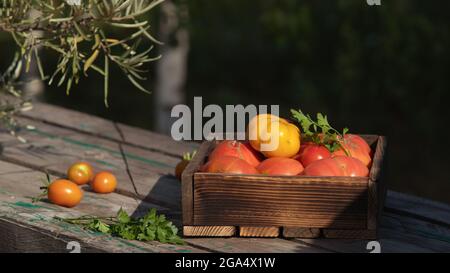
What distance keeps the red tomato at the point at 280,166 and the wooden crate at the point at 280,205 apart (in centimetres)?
8

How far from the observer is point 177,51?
6871mm

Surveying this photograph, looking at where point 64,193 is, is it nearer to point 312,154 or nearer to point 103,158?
point 103,158

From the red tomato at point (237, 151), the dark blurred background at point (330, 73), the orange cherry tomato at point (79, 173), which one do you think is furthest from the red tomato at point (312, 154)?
the dark blurred background at point (330, 73)

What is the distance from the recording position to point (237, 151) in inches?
121

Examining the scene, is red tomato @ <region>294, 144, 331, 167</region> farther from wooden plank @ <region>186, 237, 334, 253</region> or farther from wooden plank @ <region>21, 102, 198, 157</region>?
wooden plank @ <region>21, 102, 198, 157</region>

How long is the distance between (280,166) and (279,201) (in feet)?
0.39

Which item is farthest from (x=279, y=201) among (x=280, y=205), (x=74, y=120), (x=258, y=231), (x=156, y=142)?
(x=74, y=120)

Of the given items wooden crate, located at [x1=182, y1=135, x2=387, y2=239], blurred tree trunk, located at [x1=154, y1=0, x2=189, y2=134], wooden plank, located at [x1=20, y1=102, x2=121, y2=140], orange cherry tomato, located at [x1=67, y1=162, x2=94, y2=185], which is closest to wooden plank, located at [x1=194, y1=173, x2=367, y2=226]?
wooden crate, located at [x1=182, y1=135, x2=387, y2=239]

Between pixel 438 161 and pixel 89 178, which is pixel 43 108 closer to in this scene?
pixel 89 178

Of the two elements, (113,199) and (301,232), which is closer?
(301,232)

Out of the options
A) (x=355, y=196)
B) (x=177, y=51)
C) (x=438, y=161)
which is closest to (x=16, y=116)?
(x=355, y=196)

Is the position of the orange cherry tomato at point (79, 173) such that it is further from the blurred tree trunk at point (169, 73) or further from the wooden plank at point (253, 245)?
the blurred tree trunk at point (169, 73)

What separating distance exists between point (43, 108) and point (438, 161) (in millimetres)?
4161

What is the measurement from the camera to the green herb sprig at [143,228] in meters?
2.86
